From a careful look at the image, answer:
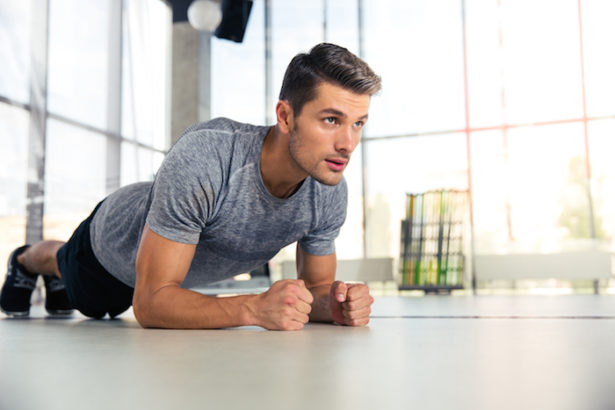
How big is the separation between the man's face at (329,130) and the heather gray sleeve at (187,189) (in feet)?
0.72

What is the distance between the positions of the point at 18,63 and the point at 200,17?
1.72m

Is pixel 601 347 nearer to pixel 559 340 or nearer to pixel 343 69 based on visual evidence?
pixel 559 340

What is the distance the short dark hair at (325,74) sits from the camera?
4.41 feet

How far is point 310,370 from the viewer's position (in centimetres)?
81

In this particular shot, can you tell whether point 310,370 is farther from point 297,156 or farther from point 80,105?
point 80,105

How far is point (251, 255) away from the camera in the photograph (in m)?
1.61

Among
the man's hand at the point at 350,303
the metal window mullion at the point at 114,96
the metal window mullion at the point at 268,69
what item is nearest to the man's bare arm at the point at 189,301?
the man's hand at the point at 350,303

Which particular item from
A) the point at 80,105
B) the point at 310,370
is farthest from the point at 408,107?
the point at 310,370

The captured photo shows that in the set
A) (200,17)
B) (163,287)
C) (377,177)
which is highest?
(200,17)

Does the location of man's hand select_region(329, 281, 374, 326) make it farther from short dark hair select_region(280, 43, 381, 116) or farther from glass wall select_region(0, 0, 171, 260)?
glass wall select_region(0, 0, 171, 260)

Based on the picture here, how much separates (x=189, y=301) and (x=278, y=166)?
405 millimetres

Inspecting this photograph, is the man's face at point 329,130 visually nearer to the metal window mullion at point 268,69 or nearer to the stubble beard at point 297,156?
the stubble beard at point 297,156

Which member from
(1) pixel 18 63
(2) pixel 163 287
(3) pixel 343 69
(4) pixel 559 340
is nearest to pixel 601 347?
(4) pixel 559 340

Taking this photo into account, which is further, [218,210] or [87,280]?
[87,280]
